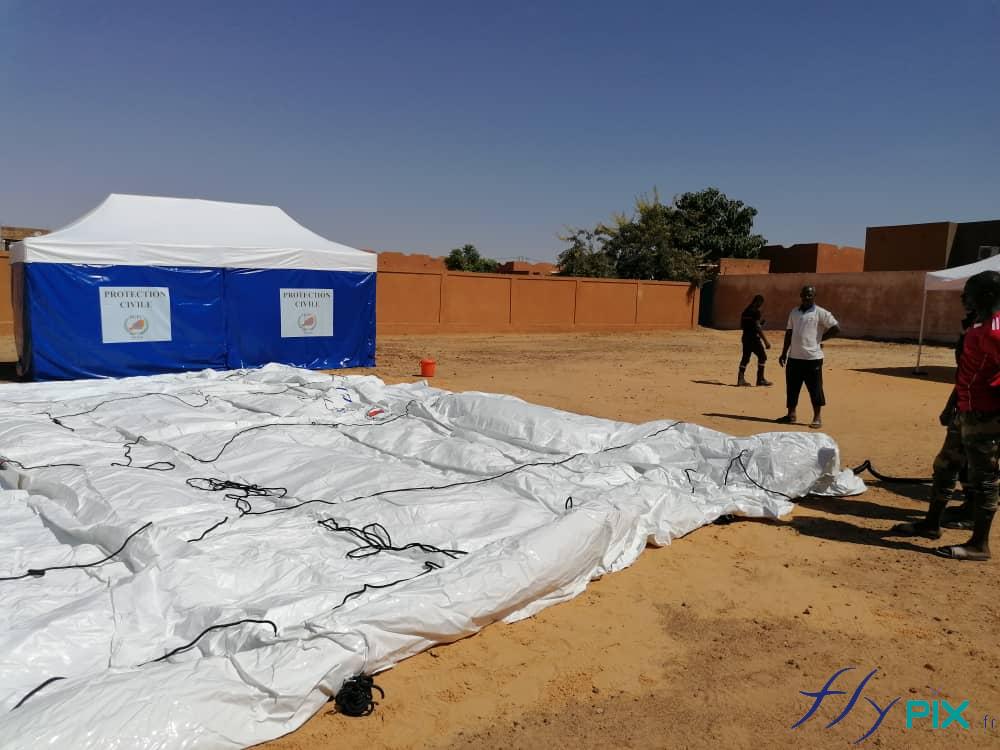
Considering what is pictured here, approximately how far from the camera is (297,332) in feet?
38.5


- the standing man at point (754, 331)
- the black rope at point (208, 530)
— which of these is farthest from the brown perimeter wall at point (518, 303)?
the black rope at point (208, 530)

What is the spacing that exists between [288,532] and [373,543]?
50cm

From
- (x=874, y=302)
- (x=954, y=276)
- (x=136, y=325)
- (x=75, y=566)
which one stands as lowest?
(x=75, y=566)

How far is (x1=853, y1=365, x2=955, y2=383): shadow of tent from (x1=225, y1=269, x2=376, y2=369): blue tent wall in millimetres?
9927

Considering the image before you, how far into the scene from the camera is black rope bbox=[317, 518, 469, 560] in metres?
3.46

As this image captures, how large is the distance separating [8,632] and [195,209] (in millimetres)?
10526

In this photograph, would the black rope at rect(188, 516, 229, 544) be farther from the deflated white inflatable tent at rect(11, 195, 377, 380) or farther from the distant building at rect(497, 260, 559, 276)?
the distant building at rect(497, 260, 559, 276)

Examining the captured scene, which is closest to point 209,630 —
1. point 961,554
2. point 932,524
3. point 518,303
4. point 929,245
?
point 961,554

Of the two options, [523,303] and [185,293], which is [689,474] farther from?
[523,303]

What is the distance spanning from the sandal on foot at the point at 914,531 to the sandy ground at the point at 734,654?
8 cm

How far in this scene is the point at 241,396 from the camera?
7566 mm

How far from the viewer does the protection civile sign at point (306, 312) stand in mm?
11562

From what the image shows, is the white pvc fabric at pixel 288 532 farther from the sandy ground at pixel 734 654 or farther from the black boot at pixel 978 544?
the black boot at pixel 978 544

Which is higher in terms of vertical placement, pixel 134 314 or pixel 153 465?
pixel 134 314
